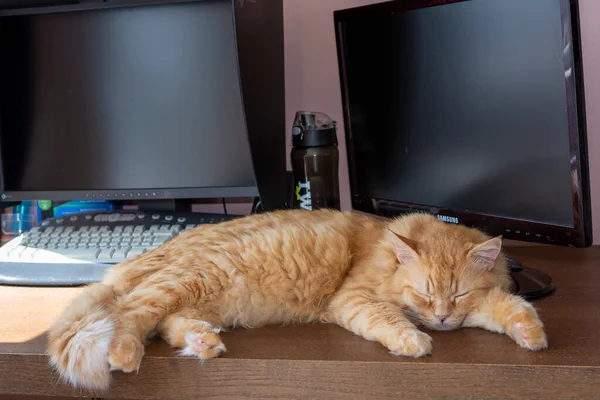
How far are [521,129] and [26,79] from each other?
1307mm

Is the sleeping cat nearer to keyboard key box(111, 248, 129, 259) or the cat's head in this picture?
the cat's head

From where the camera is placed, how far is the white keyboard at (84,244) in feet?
4.51

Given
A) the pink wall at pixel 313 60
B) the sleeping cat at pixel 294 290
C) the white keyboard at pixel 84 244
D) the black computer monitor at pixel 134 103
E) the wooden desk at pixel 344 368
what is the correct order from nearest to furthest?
the wooden desk at pixel 344 368
the sleeping cat at pixel 294 290
the white keyboard at pixel 84 244
the black computer monitor at pixel 134 103
the pink wall at pixel 313 60

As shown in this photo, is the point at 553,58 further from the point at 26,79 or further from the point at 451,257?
the point at 26,79

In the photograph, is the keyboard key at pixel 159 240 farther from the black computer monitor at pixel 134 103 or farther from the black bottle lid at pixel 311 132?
the black bottle lid at pixel 311 132

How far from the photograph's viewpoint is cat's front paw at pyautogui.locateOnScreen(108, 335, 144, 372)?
93cm

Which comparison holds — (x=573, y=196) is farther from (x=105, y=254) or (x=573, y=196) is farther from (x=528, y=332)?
(x=105, y=254)

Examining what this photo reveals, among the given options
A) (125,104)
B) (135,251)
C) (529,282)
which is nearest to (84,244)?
(135,251)

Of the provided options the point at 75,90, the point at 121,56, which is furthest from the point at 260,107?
the point at 75,90

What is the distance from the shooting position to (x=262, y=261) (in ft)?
4.12

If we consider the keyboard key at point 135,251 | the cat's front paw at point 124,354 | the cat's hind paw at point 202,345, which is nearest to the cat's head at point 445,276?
the cat's hind paw at point 202,345

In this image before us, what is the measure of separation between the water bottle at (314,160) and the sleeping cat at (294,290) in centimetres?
29

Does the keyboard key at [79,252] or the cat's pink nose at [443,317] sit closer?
the cat's pink nose at [443,317]

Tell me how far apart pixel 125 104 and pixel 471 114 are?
3.03ft
